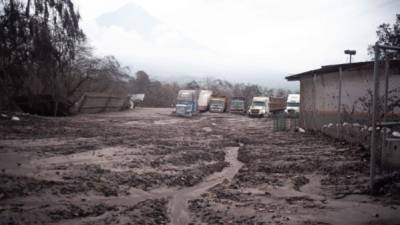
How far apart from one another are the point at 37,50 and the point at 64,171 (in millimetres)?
3847

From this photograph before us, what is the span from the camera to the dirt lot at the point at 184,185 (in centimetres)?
707

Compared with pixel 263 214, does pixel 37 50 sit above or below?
above

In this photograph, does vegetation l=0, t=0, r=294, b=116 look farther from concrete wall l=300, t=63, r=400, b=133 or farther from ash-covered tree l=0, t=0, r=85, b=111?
concrete wall l=300, t=63, r=400, b=133

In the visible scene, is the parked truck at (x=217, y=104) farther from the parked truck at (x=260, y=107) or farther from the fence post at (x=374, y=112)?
the fence post at (x=374, y=112)

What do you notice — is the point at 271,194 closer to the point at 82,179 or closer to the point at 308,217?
the point at 308,217

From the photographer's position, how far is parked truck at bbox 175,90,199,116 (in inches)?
1729

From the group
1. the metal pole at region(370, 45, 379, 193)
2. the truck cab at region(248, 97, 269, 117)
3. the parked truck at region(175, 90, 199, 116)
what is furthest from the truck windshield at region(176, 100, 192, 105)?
the metal pole at region(370, 45, 379, 193)

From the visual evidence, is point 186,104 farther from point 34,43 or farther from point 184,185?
point 184,185

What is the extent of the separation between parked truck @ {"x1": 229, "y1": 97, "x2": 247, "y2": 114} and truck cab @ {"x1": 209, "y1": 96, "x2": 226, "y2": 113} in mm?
1355

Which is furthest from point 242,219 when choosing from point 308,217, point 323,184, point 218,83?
point 218,83

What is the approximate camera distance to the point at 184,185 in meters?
10.1

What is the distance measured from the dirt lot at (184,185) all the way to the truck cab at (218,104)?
38.3 metres

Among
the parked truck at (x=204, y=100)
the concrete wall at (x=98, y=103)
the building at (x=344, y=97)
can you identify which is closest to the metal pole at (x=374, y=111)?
the building at (x=344, y=97)

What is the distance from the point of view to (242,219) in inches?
278
